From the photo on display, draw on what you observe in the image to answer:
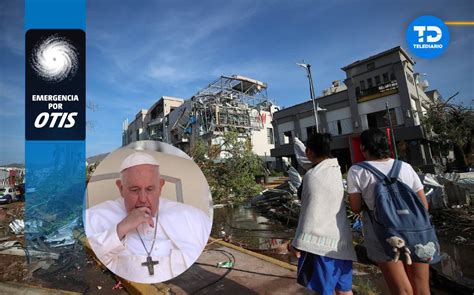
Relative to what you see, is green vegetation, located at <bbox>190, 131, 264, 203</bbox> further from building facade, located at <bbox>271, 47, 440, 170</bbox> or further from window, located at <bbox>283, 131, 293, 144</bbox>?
window, located at <bbox>283, 131, 293, 144</bbox>

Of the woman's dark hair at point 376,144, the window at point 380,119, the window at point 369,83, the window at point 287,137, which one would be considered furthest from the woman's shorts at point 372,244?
the window at point 287,137

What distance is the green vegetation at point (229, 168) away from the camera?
44.6 feet

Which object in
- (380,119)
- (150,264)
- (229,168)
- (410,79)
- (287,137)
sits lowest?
(150,264)

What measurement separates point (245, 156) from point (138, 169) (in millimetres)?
13041

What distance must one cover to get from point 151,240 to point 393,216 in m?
1.86

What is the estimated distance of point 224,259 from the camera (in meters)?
4.84

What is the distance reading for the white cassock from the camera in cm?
178

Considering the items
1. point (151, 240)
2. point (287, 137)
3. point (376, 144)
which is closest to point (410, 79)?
point (287, 137)

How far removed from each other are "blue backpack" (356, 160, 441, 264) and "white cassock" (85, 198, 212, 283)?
1388mm

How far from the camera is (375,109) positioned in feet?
65.0

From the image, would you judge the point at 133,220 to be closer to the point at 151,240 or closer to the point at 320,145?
the point at 151,240

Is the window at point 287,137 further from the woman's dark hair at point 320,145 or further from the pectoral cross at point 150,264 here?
the pectoral cross at point 150,264

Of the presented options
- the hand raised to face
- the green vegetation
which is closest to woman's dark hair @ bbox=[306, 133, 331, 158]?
the hand raised to face

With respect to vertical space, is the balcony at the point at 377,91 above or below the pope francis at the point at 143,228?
above
